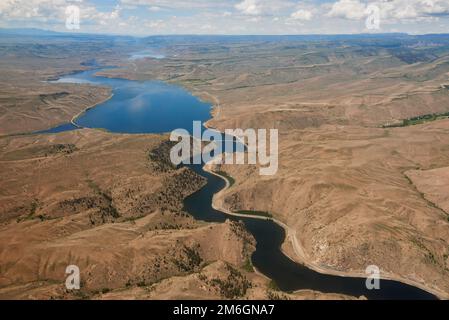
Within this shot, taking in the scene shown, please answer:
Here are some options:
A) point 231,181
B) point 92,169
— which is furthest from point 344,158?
point 92,169

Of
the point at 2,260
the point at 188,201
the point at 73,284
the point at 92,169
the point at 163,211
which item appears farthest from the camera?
the point at 92,169

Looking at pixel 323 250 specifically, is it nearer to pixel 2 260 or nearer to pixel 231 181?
pixel 231 181

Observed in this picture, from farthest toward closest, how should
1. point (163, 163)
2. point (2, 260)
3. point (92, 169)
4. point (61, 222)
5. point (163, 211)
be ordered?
point (163, 163)
point (92, 169)
point (163, 211)
point (61, 222)
point (2, 260)

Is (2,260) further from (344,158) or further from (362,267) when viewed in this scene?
(344,158)

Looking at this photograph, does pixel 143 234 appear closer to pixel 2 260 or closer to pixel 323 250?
pixel 2 260

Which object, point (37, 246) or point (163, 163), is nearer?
point (37, 246)

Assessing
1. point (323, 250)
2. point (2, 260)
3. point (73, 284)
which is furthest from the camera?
point (323, 250)

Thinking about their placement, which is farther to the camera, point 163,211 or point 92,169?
point 92,169

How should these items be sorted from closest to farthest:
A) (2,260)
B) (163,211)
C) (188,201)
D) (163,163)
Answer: (2,260), (163,211), (188,201), (163,163)

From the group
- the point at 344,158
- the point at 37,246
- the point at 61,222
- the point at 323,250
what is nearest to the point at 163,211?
the point at 61,222

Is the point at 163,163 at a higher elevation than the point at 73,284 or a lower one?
higher
